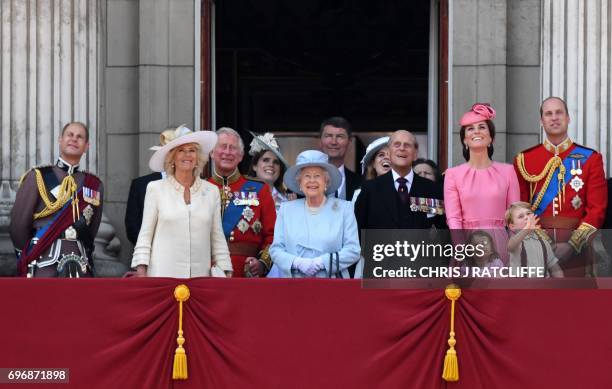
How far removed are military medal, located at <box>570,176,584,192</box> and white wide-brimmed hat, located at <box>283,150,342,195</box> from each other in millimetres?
1783

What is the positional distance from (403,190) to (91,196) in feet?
7.79

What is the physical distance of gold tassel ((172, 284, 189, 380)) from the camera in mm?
10406

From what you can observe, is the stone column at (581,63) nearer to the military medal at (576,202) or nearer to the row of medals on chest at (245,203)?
the military medal at (576,202)

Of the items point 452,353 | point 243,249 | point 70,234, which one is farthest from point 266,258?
point 452,353

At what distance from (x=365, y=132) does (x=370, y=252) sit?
1030cm

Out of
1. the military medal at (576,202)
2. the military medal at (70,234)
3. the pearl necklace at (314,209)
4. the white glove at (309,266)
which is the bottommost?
the white glove at (309,266)

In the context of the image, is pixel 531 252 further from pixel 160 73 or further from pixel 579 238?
pixel 160 73

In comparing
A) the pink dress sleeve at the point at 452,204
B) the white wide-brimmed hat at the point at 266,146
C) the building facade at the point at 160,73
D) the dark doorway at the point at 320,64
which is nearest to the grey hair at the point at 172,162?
the white wide-brimmed hat at the point at 266,146

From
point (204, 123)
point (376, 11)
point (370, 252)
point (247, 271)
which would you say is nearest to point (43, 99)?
point (204, 123)

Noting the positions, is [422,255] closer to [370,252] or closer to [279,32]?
[370,252]

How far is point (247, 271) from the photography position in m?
11.9

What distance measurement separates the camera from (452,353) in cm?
1036

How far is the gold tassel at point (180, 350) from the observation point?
10406 millimetres

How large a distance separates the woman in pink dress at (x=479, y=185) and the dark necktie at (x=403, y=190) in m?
0.42
